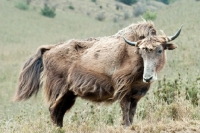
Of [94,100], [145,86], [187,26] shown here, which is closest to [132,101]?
[145,86]

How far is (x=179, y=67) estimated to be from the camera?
1922 cm

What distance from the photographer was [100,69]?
8.54 meters

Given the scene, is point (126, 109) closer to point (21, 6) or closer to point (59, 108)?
point (59, 108)

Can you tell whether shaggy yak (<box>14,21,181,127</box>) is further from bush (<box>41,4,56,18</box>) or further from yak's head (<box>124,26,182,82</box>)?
bush (<box>41,4,56,18</box>)

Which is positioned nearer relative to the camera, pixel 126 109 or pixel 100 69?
pixel 126 109

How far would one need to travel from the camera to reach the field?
25.7 feet

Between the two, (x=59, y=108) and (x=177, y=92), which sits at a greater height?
(x=177, y=92)

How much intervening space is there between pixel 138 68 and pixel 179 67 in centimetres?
1166

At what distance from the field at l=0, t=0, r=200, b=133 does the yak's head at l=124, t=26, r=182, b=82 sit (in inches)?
32.5

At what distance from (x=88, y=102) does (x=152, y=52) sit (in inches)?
102

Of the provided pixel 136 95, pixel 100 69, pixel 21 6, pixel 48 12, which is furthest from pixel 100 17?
pixel 136 95

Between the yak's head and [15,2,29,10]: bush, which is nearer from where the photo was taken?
the yak's head

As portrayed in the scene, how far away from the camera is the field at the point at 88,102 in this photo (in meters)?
7.84

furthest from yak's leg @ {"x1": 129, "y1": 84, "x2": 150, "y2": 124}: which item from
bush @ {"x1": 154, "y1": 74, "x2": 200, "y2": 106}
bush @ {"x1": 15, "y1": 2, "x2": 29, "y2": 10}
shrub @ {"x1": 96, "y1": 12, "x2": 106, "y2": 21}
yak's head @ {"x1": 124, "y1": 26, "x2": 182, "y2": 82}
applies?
shrub @ {"x1": 96, "y1": 12, "x2": 106, "y2": 21}
